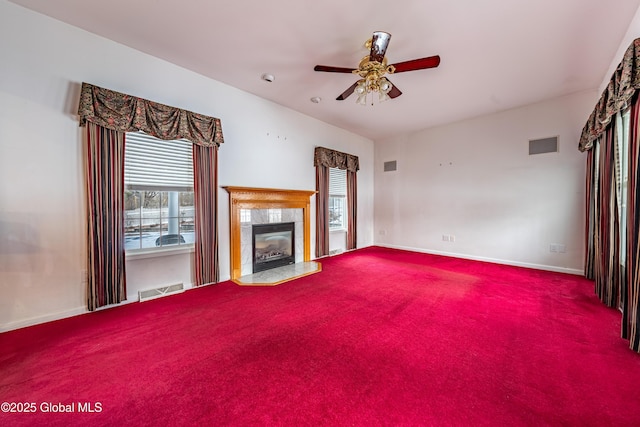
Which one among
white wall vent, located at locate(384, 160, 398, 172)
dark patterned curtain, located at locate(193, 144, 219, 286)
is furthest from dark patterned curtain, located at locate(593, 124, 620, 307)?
dark patterned curtain, located at locate(193, 144, 219, 286)

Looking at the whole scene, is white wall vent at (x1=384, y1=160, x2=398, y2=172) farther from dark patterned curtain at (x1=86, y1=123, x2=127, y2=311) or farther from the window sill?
dark patterned curtain at (x1=86, y1=123, x2=127, y2=311)

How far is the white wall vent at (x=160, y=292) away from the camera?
290 cm

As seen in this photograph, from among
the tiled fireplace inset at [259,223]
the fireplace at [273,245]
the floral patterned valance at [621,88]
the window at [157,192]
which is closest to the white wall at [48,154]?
the window at [157,192]

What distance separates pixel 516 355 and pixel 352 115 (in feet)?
14.4

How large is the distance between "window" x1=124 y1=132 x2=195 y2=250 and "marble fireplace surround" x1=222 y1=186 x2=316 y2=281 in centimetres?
60

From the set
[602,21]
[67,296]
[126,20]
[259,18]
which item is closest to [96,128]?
[126,20]

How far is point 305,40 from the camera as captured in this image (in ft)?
8.73

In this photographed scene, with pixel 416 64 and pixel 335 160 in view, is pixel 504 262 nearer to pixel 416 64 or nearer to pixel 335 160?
pixel 335 160

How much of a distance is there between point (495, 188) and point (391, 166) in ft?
7.82

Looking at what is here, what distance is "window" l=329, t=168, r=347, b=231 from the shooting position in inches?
222

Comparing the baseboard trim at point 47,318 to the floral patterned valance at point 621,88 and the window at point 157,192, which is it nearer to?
the window at point 157,192

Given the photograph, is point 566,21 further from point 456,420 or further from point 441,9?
point 456,420

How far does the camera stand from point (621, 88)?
2008mm

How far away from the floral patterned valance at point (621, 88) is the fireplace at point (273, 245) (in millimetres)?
4216
